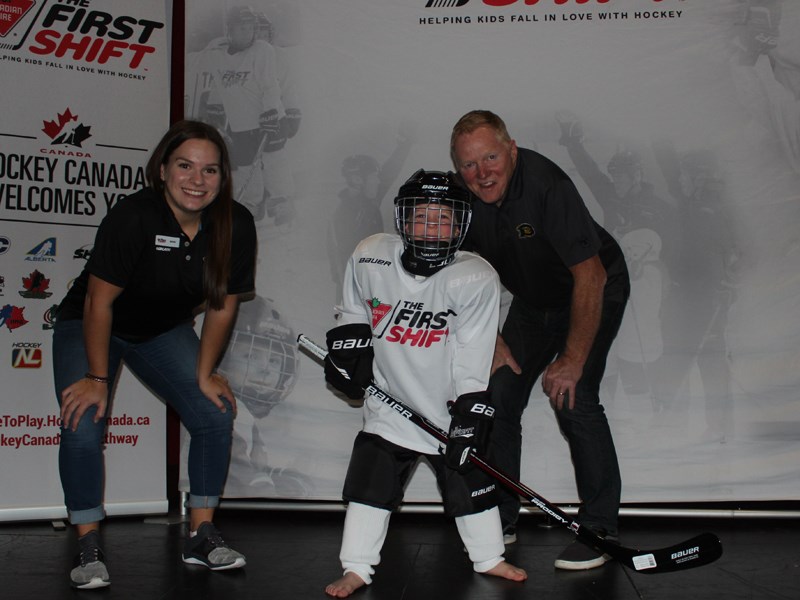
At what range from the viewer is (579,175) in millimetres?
3361

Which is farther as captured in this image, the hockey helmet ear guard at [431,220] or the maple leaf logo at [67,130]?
the maple leaf logo at [67,130]

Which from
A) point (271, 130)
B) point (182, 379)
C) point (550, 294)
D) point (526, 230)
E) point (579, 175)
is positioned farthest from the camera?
point (271, 130)

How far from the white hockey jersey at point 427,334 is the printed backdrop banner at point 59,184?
54.4 inches

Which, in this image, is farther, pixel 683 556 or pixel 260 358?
pixel 260 358

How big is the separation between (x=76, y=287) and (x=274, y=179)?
113 centimetres

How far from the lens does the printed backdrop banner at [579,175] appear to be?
329 cm

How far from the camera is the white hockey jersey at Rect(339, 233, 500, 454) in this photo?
2.42m

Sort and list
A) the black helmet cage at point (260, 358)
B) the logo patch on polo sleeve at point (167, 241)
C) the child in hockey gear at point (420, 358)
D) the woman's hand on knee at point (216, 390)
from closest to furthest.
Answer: the child in hockey gear at point (420, 358)
the logo patch on polo sleeve at point (167, 241)
the woman's hand on knee at point (216, 390)
the black helmet cage at point (260, 358)

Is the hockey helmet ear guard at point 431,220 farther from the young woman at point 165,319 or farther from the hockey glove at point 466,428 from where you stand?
the young woman at point 165,319

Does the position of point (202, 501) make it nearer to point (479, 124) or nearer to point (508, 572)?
point (508, 572)

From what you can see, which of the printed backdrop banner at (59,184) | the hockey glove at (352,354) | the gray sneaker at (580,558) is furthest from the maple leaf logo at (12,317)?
the gray sneaker at (580,558)

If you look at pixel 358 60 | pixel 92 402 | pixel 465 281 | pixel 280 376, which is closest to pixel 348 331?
pixel 465 281

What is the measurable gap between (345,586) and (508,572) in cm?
50

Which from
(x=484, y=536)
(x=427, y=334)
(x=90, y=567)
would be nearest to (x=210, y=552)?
(x=90, y=567)
